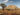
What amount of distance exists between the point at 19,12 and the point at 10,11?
0.20 metres

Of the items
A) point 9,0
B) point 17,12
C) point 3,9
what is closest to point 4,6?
point 3,9

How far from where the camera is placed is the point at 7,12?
60 cm

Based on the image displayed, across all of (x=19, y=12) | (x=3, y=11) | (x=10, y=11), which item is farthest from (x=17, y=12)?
(x=3, y=11)

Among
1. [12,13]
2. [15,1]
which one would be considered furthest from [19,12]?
[15,1]

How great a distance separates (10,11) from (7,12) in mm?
72

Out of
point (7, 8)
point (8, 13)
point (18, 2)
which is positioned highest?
point (18, 2)

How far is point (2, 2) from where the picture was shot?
602 millimetres

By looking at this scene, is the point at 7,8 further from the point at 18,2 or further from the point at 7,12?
the point at 18,2

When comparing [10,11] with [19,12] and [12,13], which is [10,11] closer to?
[12,13]

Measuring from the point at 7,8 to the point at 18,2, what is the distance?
285 mm

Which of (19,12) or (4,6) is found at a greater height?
(4,6)

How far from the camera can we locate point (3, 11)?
601 mm

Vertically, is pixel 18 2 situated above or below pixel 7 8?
above

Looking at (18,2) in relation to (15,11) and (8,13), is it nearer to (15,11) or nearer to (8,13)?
(15,11)
